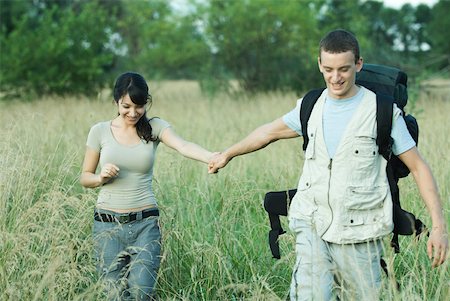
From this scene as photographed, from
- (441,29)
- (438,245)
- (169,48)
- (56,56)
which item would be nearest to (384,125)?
(438,245)

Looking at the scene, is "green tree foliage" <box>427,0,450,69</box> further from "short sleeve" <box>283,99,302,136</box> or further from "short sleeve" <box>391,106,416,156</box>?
"short sleeve" <box>391,106,416,156</box>

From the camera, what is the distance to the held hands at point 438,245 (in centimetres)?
326

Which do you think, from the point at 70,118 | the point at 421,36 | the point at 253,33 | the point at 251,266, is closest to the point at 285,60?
the point at 253,33

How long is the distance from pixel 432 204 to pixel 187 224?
7.35 ft

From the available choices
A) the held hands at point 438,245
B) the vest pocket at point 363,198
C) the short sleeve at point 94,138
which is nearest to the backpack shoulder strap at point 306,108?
the vest pocket at point 363,198

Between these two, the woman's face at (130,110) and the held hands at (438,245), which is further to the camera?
the woman's face at (130,110)

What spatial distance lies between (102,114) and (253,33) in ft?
24.7

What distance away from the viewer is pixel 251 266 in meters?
4.17

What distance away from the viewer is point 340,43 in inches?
132

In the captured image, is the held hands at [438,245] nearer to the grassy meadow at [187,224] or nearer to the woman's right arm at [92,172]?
the grassy meadow at [187,224]

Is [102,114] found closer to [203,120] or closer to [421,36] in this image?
[203,120]

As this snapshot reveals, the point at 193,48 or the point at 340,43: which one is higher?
the point at 193,48

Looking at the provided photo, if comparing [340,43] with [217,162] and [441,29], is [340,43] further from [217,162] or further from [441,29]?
[441,29]

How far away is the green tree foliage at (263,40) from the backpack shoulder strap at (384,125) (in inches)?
566
